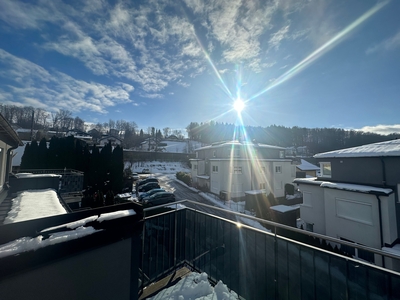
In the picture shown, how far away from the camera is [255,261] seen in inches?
93.0

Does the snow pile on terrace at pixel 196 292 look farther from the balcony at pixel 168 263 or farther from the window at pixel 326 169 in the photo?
the window at pixel 326 169

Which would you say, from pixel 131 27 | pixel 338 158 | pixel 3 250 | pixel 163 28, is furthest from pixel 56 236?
pixel 338 158

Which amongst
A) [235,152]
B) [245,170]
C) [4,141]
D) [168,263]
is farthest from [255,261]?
[235,152]

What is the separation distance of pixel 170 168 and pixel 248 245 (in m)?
34.5

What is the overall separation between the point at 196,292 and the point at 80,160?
2185 centimetres

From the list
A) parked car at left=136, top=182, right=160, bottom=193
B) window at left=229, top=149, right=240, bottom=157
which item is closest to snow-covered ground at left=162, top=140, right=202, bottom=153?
parked car at left=136, top=182, right=160, bottom=193

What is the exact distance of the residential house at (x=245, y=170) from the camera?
17.5 meters

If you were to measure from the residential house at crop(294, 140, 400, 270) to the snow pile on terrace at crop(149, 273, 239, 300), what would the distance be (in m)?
9.33

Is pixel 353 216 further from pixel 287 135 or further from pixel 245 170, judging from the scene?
pixel 287 135

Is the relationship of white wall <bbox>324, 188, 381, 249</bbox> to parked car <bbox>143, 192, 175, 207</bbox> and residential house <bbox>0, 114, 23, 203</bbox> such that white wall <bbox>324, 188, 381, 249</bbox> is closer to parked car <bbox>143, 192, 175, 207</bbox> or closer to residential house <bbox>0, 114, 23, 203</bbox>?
parked car <bbox>143, 192, 175, 207</bbox>

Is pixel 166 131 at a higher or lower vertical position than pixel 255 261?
higher

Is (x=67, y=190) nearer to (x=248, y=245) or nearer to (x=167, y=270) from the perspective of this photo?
(x=167, y=270)

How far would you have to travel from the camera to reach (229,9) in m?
5.77

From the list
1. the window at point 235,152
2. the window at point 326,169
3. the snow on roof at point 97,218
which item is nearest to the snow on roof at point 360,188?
the window at point 326,169
